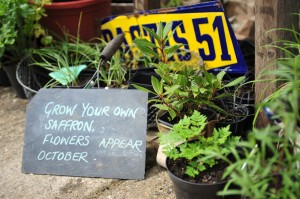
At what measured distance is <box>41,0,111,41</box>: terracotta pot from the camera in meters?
2.56

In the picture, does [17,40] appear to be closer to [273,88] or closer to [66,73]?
[66,73]

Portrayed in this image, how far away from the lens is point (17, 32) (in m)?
2.40

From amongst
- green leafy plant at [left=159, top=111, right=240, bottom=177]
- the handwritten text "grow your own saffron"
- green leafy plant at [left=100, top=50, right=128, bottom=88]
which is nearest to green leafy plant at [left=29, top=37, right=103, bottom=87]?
green leafy plant at [left=100, top=50, right=128, bottom=88]

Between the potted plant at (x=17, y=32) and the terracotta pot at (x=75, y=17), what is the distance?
0.07 m

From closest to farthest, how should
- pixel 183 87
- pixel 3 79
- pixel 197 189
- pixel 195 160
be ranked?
pixel 197 189
pixel 195 160
pixel 183 87
pixel 3 79

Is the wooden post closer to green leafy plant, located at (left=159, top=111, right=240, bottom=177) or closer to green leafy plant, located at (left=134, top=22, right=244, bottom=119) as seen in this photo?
green leafy plant, located at (left=134, top=22, right=244, bottom=119)

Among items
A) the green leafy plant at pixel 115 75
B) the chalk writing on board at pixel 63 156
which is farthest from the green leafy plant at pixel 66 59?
the chalk writing on board at pixel 63 156

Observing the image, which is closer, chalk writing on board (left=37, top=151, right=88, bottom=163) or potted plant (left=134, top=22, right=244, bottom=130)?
potted plant (left=134, top=22, right=244, bottom=130)

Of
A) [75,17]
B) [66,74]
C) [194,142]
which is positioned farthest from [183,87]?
[75,17]

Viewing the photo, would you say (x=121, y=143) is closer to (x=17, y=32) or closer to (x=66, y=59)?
(x=66, y=59)

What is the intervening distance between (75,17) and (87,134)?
886 mm

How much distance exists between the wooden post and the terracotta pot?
3.72ft

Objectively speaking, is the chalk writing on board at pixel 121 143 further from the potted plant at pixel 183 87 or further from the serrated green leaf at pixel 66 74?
the serrated green leaf at pixel 66 74

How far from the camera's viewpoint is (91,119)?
2057mm
